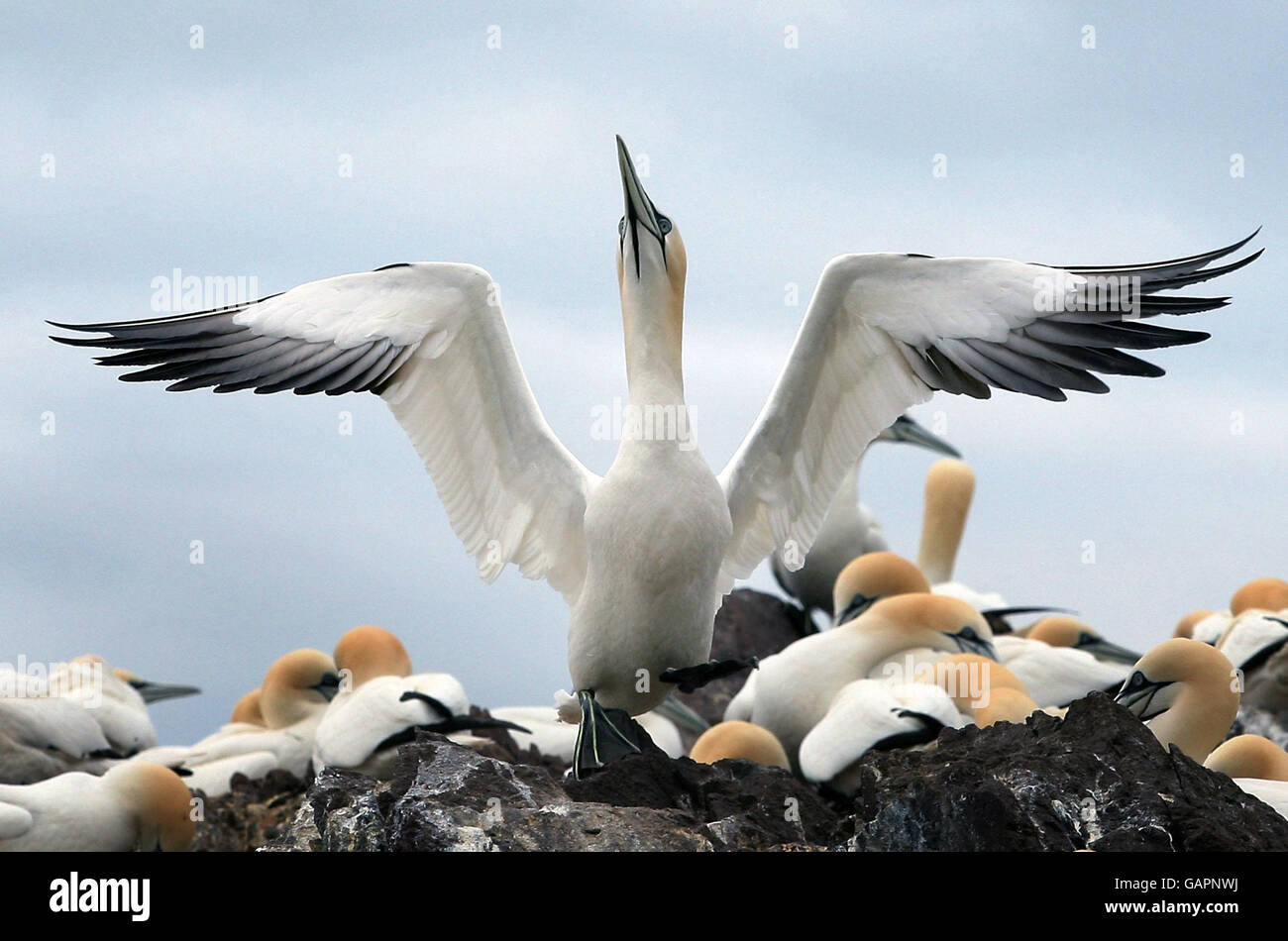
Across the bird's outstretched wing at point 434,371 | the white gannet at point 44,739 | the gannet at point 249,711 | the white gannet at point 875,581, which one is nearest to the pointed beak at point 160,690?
the gannet at point 249,711

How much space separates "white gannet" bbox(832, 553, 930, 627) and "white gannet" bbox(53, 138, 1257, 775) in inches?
181

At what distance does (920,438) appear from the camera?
16453 millimetres

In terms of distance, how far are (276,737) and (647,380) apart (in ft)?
17.5

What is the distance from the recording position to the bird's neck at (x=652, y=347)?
608 cm

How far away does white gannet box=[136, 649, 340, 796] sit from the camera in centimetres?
978

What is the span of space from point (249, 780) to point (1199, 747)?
5.47 m

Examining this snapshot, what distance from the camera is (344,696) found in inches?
373

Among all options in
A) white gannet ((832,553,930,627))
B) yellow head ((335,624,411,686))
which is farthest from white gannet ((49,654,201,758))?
white gannet ((832,553,930,627))

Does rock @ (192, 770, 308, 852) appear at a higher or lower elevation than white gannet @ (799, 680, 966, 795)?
lower

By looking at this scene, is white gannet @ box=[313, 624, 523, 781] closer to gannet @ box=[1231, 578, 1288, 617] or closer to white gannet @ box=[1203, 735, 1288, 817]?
white gannet @ box=[1203, 735, 1288, 817]

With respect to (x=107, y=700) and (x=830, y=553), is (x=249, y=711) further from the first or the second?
(x=830, y=553)

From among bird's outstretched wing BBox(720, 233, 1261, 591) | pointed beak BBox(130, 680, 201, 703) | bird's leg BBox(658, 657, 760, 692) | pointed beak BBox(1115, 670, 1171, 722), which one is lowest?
pointed beak BBox(130, 680, 201, 703)
